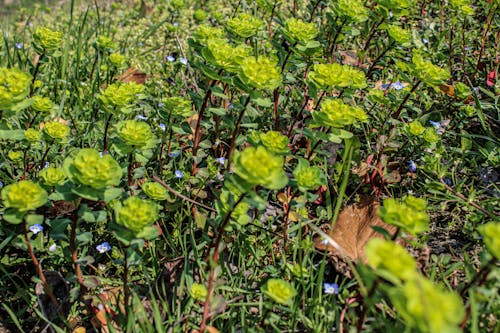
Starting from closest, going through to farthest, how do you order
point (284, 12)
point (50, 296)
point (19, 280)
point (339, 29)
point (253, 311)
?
point (50, 296)
point (253, 311)
point (19, 280)
point (339, 29)
point (284, 12)

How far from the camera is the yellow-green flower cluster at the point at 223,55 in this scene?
1.95 metres

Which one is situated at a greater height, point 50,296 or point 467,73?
point 467,73

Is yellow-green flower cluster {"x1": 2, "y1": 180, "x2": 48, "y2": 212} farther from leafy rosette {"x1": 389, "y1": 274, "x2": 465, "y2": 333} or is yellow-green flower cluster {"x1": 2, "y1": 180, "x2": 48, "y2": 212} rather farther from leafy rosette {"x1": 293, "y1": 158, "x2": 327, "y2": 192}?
leafy rosette {"x1": 389, "y1": 274, "x2": 465, "y2": 333}

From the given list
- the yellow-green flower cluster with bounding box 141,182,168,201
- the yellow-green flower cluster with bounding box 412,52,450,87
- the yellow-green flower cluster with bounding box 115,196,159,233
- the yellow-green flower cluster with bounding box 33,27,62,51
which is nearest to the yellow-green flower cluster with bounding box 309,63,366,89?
the yellow-green flower cluster with bounding box 412,52,450,87

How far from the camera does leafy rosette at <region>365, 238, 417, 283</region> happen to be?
1.19 metres

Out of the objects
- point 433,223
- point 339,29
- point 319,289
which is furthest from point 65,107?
point 433,223

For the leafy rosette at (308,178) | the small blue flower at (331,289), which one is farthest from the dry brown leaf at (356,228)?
the leafy rosette at (308,178)

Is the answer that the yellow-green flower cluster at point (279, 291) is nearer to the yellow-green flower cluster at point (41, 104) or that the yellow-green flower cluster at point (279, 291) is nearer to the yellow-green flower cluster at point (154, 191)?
the yellow-green flower cluster at point (154, 191)

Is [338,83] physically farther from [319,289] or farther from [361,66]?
[361,66]

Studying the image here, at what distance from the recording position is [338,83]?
208 centimetres

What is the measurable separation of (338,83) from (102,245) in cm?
127

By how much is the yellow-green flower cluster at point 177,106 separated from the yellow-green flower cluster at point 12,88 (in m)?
0.61

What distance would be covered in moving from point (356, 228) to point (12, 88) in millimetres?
1623

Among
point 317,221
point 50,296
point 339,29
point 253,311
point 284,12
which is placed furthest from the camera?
point 284,12
